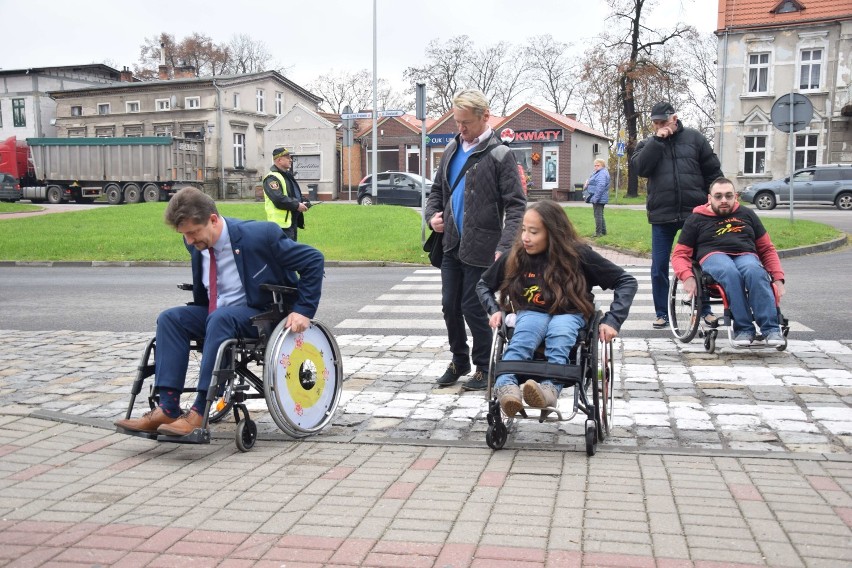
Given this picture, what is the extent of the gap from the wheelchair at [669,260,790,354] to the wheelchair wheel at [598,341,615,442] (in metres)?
2.45

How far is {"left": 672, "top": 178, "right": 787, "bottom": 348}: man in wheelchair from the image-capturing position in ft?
23.4

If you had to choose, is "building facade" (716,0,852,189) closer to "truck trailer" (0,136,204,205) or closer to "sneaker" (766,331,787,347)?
"truck trailer" (0,136,204,205)

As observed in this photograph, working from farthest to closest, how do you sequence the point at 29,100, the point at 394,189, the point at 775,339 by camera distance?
the point at 29,100 → the point at 394,189 → the point at 775,339

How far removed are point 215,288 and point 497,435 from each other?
1.83m

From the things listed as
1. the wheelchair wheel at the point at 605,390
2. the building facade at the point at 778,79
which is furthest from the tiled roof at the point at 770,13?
the wheelchair wheel at the point at 605,390

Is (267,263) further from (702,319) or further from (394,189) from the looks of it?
(394,189)

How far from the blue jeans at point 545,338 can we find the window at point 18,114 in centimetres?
6302

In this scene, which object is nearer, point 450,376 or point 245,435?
Answer: point 245,435

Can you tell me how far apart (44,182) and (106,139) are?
4.68 m

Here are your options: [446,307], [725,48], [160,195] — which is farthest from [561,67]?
[446,307]

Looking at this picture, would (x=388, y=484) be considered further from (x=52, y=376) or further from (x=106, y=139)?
(x=106, y=139)

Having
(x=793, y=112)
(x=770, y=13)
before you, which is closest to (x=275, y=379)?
(x=793, y=112)

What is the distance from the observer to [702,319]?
759 centimetres

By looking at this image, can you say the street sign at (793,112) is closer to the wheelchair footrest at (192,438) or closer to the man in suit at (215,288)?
the man in suit at (215,288)
